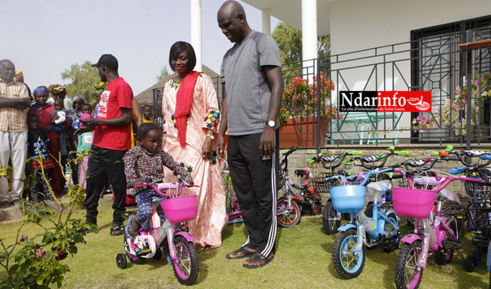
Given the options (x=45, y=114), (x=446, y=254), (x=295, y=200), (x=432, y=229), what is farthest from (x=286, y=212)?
(x=45, y=114)

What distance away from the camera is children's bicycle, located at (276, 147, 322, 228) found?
4883 mm

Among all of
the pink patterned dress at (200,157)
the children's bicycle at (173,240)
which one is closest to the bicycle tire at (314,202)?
the pink patterned dress at (200,157)

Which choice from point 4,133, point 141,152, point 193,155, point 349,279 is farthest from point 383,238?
point 4,133

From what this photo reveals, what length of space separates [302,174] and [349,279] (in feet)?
8.40

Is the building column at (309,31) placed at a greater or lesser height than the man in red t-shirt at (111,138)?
greater

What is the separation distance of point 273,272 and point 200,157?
1.37 metres

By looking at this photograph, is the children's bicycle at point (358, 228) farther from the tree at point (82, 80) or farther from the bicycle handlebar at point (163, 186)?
the tree at point (82, 80)

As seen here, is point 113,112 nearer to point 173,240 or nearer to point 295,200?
point 173,240

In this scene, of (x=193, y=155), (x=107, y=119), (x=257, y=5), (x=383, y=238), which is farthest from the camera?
(x=257, y=5)

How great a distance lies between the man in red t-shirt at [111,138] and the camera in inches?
165

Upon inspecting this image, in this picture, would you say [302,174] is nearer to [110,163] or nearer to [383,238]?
[383,238]

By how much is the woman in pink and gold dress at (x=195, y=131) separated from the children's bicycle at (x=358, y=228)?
1415 mm

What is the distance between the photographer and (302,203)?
5289 millimetres

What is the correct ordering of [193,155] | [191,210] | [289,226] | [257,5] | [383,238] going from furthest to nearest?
[257,5] < [289,226] < [193,155] < [383,238] < [191,210]
